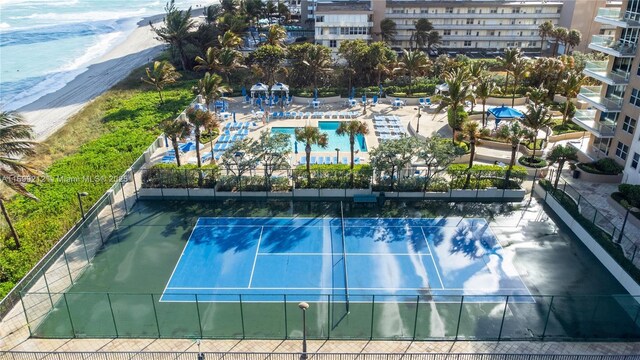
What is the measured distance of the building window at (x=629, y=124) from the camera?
33.3 metres

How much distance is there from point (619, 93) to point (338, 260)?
25364mm

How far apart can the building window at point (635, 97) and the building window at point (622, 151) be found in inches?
122

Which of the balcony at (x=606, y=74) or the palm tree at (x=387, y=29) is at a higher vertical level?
the palm tree at (x=387, y=29)

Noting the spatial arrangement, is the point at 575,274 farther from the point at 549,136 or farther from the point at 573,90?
the point at 573,90

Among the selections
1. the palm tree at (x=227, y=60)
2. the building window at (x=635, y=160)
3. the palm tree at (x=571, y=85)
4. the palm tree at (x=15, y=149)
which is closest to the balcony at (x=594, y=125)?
the building window at (x=635, y=160)

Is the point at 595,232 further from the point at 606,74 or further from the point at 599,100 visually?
the point at 606,74

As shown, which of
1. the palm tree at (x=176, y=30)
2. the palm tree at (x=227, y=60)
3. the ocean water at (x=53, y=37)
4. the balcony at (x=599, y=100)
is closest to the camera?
the balcony at (x=599, y=100)

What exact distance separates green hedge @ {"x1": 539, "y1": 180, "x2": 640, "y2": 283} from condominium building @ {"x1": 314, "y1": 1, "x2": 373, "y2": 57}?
41358mm

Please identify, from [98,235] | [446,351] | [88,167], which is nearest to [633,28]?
[446,351]

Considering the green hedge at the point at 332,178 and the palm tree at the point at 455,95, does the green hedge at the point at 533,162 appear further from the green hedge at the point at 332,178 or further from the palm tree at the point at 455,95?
the green hedge at the point at 332,178

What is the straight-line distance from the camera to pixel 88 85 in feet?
218

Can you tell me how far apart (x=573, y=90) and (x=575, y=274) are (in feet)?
82.4

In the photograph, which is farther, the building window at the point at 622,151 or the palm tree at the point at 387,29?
the palm tree at the point at 387,29

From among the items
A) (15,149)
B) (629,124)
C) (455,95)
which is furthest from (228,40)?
(629,124)
